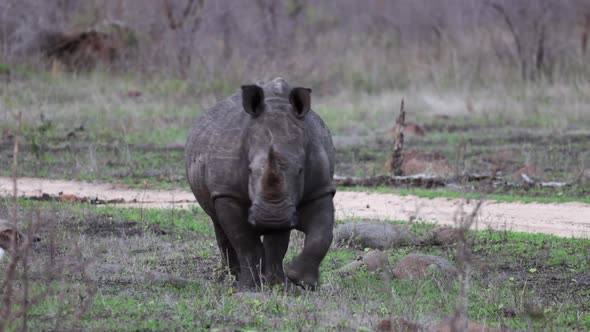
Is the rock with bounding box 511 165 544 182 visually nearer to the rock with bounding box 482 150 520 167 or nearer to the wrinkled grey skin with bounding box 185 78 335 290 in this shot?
the rock with bounding box 482 150 520 167

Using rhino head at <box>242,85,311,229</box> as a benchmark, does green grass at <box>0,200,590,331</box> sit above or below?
below

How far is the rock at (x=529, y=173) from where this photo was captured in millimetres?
14206

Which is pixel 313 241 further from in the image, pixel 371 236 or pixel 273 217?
pixel 371 236

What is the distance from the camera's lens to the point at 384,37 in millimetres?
31781

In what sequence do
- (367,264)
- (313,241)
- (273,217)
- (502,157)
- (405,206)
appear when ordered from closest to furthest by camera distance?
(273,217) → (313,241) → (367,264) → (405,206) → (502,157)

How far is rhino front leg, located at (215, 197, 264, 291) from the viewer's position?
23.5 ft

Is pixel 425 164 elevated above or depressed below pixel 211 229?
above

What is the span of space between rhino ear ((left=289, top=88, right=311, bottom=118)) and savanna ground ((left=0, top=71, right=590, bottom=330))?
3.98ft

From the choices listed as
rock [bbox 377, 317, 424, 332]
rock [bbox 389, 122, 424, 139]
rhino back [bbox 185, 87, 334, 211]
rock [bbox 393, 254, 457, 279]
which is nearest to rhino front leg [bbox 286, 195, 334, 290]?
rhino back [bbox 185, 87, 334, 211]

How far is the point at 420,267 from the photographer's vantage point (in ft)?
26.9

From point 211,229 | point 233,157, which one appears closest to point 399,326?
point 233,157

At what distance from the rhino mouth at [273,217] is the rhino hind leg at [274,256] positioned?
34.1 inches

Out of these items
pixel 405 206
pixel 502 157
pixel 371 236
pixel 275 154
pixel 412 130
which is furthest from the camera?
pixel 412 130

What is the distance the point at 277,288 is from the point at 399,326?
5.05 feet
